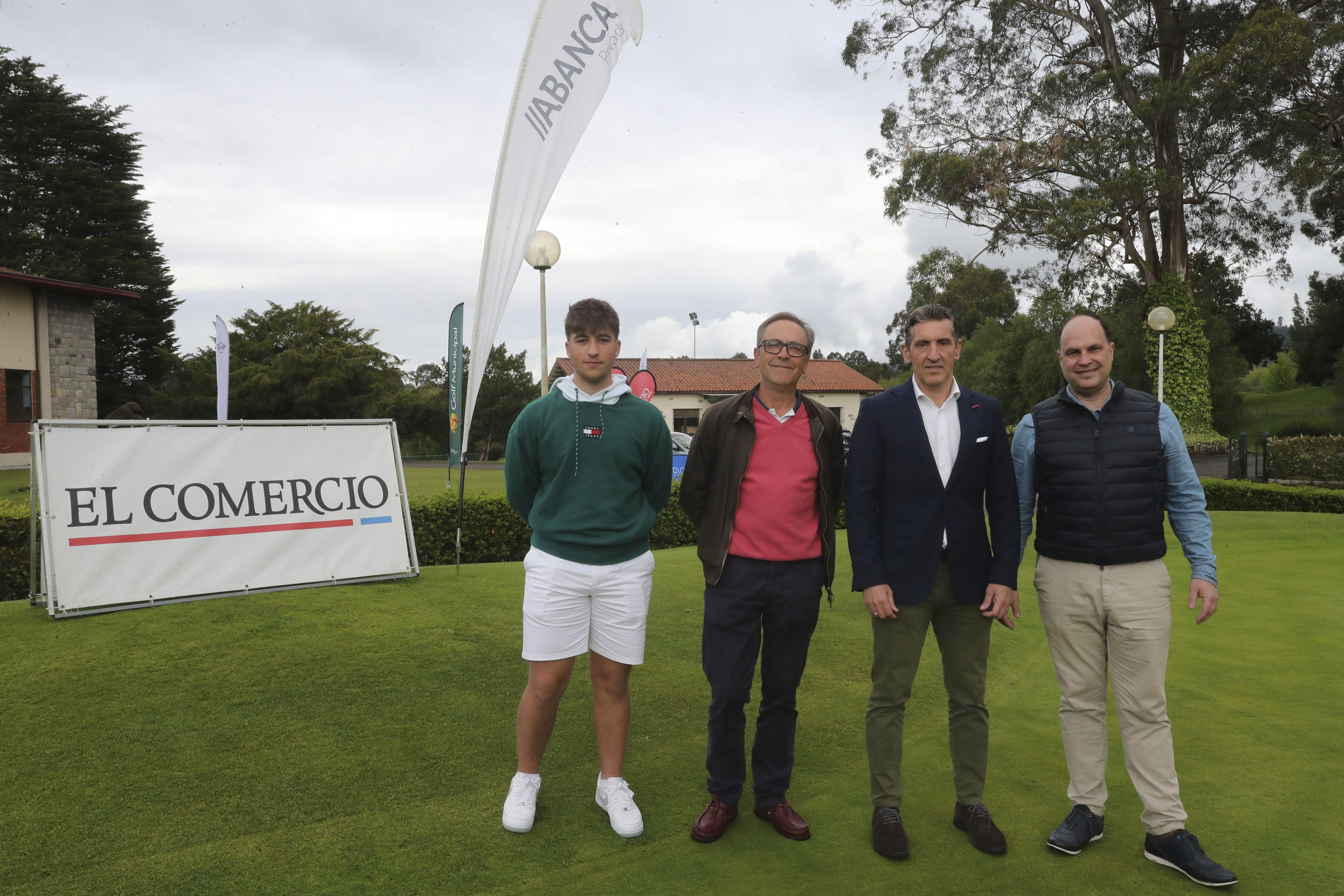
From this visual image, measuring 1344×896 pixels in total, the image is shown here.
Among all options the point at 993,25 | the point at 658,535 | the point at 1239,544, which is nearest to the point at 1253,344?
the point at 993,25

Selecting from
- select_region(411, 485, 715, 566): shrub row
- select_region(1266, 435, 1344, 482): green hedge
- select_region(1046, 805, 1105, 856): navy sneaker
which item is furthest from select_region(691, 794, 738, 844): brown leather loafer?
select_region(1266, 435, 1344, 482): green hedge

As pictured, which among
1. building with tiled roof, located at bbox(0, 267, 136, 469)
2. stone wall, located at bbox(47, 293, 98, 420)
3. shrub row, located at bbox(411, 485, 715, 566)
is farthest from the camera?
stone wall, located at bbox(47, 293, 98, 420)

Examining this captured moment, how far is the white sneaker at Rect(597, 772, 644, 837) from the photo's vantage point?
303cm

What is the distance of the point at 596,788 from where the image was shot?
342 centimetres

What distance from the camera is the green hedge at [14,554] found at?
706cm

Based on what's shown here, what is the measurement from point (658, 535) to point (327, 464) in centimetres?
509

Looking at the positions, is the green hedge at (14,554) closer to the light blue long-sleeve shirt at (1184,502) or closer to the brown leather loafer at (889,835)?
the brown leather loafer at (889,835)

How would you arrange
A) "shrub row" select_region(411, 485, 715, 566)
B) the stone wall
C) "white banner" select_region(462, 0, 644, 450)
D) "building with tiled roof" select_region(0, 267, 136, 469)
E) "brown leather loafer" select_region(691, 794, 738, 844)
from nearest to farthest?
1. "brown leather loafer" select_region(691, 794, 738, 844)
2. "white banner" select_region(462, 0, 644, 450)
3. "shrub row" select_region(411, 485, 715, 566)
4. "building with tiled roof" select_region(0, 267, 136, 469)
5. the stone wall

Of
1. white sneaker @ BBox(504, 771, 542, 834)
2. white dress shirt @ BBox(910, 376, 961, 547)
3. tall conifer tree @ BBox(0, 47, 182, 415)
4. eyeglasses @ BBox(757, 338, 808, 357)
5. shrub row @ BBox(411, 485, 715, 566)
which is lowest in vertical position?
white sneaker @ BBox(504, 771, 542, 834)

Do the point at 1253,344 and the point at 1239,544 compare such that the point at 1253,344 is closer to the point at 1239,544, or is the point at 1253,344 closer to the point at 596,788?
the point at 1239,544

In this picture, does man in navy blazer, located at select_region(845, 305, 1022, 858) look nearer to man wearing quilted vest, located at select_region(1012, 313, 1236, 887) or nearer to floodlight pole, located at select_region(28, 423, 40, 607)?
man wearing quilted vest, located at select_region(1012, 313, 1236, 887)

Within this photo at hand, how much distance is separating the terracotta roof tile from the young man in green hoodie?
37.2m

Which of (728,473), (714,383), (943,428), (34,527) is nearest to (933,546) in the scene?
(943,428)

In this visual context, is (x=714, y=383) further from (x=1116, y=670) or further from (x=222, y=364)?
(x=1116, y=670)
